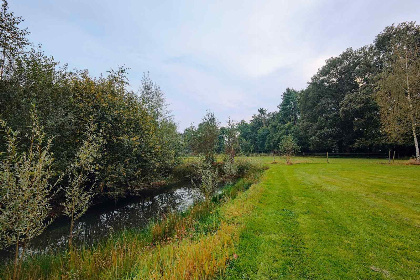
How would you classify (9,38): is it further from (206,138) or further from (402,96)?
(402,96)

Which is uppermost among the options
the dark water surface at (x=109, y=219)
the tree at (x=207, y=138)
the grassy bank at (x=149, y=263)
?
the tree at (x=207, y=138)

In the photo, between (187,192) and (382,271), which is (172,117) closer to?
(187,192)

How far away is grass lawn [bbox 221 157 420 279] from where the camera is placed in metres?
3.84

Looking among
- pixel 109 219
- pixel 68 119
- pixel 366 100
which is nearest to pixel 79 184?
pixel 109 219

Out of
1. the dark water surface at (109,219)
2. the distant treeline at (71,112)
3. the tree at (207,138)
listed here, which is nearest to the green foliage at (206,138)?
the tree at (207,138)

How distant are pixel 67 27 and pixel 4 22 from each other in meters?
5.32

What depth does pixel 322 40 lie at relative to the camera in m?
19.6

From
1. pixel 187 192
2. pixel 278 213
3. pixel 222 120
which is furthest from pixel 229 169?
pixel 278 213

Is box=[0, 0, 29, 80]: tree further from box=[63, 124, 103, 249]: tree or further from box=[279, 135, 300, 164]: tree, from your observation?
box=[279, 135, 300, 164]: tree

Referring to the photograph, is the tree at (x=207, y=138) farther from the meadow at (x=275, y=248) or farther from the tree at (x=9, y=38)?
the tree at (x=9, y=38)

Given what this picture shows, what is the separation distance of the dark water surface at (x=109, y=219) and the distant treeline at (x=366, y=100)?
32.4 ft

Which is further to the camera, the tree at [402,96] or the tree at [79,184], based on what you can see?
the tree at [402,96]

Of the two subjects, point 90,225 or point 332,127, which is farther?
point 332,127

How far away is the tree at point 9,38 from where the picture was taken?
845 centimetres
